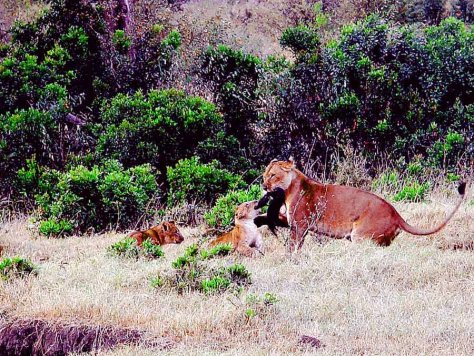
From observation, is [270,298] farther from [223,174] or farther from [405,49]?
[405,49]

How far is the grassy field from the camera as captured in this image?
22.5 feet

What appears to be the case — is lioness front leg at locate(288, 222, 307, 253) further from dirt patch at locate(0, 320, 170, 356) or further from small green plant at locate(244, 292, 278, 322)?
dirt patch at locate(0, 320, 170, 356)

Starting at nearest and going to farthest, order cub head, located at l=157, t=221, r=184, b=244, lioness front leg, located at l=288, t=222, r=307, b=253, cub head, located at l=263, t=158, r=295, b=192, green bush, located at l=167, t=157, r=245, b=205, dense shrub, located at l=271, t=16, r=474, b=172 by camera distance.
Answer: lioness front leg, located at l=288, t=222, r=307, b=253 < cub head, located at l=263, t=158, r=295, b=192 < cub head, located at l=157, t=221, r=184, b=244 < green bush, located at l=167, t=157, r=245, b=205 < dense shrub, located at l=271, t=16, r=474, b=172

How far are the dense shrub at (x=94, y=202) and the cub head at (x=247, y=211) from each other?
7.02ft

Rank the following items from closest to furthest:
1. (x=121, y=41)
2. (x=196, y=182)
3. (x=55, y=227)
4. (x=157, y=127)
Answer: (x=55, y=227) → (x=196, y=182) → (x=157, y=127) → (x=121, y=41)

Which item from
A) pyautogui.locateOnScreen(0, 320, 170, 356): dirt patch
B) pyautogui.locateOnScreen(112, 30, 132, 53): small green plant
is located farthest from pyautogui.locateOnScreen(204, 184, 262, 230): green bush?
pyautogui.locateOnScreen(112, 30, 132, 53): small green plant

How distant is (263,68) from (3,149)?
15.9 ft

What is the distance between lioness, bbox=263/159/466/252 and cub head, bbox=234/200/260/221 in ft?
2.09

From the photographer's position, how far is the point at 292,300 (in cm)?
793

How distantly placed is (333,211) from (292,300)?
2.08 metres

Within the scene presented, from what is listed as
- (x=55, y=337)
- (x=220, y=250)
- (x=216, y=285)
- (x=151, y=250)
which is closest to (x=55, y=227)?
(x=151, y=250)

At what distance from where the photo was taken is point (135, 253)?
9688 millimetres

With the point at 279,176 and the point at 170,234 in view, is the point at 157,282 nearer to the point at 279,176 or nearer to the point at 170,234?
the point at 279,176

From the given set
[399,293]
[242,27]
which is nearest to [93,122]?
[399,293]
